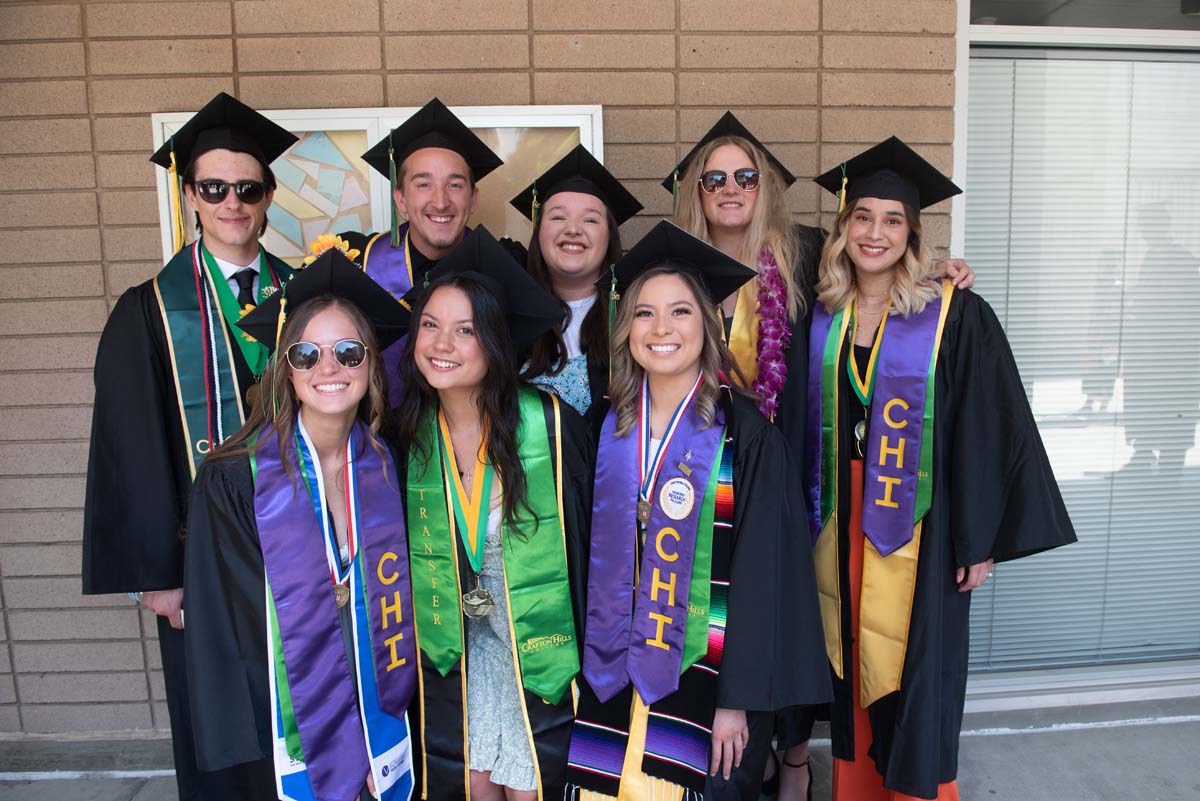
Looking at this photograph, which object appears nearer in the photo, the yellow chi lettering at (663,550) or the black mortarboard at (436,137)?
the yellow chi lettering at (663,550)

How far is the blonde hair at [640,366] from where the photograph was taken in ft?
7.48

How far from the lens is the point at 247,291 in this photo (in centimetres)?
269

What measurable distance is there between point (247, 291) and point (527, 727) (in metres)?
1.65

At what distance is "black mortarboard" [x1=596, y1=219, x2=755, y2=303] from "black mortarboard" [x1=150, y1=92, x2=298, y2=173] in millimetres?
1335

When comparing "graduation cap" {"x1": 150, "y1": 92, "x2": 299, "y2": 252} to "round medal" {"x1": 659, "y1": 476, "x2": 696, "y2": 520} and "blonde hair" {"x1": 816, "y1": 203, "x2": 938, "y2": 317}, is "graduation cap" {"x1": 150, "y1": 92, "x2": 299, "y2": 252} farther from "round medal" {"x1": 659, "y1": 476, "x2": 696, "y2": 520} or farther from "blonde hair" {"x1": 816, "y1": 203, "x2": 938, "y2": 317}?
"blonde hair" {"x1": 816, "y1": 203, "x2": 938, "y2": 317}

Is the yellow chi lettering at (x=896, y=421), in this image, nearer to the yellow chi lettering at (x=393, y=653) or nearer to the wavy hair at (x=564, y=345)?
the wavy hair at (x=564, y=345)

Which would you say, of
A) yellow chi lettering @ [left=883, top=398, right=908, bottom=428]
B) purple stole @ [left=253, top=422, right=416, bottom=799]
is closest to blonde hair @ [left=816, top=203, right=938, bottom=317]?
yellow chi lettering @ [left=883, top=398, right=908, bottom=428]

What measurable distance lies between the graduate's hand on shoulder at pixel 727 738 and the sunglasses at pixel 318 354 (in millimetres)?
1373

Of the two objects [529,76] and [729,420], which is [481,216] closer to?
[529,76]

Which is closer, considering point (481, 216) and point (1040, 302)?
point (481, 216)

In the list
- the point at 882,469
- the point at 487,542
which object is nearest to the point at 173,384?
the point at 487,542

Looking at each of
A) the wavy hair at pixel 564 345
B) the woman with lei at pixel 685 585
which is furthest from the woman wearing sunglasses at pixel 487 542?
the wavy hair at pixel 564 345

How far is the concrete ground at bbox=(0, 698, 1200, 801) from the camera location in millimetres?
3154

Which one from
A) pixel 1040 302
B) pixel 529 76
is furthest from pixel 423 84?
pixel 1040 302
